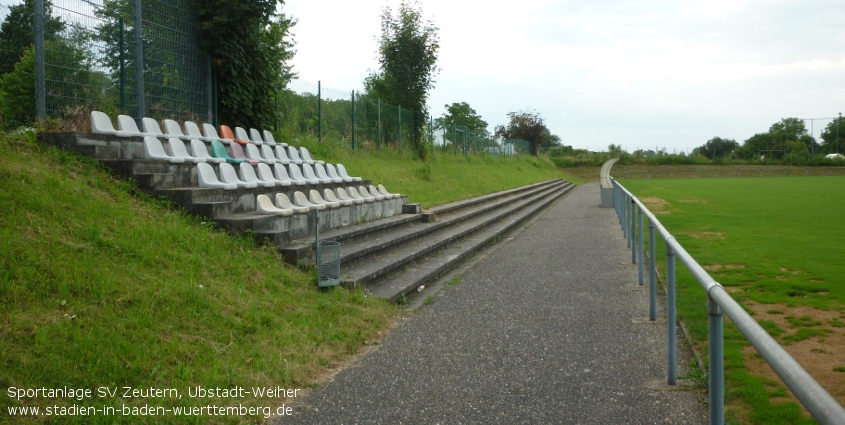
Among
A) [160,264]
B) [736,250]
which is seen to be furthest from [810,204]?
[160,264]

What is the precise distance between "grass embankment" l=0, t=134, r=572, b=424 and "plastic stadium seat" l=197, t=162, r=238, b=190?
0.71m

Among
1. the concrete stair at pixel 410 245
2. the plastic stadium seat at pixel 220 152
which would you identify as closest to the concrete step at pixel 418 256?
the concrete stair at pixel 410 245

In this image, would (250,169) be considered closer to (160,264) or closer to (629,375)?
(160,264)

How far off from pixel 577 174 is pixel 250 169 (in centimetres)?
5195

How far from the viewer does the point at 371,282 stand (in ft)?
23.0

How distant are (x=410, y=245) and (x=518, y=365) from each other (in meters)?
4.85

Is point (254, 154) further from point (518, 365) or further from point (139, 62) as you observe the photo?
point (518, 365)

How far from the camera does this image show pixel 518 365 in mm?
4691

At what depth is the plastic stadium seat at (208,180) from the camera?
23.2ft

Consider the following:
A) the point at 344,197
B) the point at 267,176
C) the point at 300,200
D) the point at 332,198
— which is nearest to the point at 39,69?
the point at 267,176

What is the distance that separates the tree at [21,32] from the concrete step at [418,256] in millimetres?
4608

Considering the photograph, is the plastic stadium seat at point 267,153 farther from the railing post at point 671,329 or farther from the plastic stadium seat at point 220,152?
the railing post at point 671,329

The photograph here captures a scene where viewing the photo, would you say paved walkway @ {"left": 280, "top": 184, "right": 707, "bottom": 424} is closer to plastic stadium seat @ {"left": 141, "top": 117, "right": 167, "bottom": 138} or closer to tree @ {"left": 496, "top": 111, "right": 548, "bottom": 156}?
plastic stadium seat @ {"left": 141, "top": 117, "right": 167, "bottom": 138}

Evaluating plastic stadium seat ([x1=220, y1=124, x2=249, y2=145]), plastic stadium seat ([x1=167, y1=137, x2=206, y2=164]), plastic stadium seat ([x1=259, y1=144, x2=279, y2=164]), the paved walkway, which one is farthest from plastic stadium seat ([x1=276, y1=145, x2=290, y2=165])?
the paved walkway
